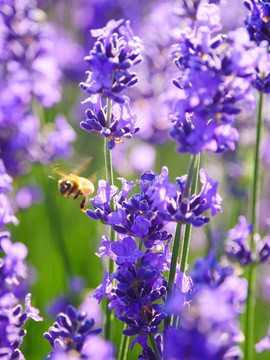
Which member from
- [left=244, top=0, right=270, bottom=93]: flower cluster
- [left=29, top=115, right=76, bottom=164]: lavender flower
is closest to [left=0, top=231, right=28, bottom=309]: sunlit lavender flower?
[left=244, top=0, right=270, bottom=93]: flower cluster

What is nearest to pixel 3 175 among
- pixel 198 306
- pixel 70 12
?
pixel 198 306

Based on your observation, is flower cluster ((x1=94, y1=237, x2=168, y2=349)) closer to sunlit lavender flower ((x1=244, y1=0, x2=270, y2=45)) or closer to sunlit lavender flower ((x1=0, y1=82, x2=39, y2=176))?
sunlit lavender flower ((x1=244, y1=0, x2=270, y2=45))

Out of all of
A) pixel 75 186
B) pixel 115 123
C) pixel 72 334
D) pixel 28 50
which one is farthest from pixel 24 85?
pixel 72 334

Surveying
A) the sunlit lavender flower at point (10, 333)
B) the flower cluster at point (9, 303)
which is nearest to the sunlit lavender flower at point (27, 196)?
the flower cluster at point (9, 303)

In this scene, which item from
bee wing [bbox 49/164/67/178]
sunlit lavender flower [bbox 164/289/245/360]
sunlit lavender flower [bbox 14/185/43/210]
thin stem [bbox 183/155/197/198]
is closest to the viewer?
sunlit lavender flower [bbox 164/289/245/360]

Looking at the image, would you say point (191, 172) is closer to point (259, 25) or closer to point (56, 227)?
point (259, 25)

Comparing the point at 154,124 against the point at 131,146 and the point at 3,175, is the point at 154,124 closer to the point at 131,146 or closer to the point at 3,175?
the point at 131,146

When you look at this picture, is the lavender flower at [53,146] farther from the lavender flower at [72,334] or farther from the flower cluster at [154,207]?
the lavender flower at [72,334]
